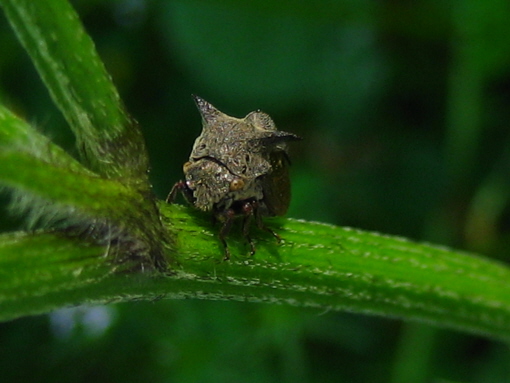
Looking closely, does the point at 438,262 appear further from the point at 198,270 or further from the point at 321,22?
the point at 321,22

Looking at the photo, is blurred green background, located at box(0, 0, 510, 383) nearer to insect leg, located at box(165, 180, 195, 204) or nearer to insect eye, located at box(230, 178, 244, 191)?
insect leg, located at box(165, 180, 195, 204)

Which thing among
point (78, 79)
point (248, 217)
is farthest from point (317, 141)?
point (78, 79)

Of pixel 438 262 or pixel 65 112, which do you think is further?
pixel 438 262

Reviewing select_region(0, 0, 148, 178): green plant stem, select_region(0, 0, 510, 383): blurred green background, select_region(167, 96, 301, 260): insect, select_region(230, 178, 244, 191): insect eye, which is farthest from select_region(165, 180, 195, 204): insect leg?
select_region(0, 0, 510, 383): blurred green background

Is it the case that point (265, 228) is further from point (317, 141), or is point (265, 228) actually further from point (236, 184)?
point (317, 141)

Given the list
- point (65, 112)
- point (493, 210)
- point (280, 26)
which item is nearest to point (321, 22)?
point (280, 26)

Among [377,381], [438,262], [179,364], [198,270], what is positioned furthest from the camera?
[377,381]

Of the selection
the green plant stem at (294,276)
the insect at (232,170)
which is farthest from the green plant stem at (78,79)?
the insect at (232,170)
